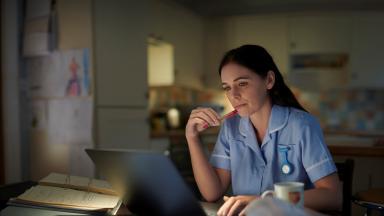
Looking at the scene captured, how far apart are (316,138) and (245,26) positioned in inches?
141

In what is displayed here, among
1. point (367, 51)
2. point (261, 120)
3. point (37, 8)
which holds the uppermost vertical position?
point (37, 8)

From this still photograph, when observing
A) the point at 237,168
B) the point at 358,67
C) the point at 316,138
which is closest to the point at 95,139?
the point at 237,168

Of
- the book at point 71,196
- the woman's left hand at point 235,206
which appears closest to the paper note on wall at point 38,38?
the book at point 71,196

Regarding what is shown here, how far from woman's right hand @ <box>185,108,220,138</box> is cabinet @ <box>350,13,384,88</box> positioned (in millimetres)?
3520

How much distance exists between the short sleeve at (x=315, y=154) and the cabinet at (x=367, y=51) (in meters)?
3.39

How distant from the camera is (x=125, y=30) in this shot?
2916 millimetres

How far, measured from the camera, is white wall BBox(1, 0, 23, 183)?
9.48 feet

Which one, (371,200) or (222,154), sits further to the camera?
(222,154)

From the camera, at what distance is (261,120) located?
140 cm

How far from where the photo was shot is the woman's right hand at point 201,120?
1.24m

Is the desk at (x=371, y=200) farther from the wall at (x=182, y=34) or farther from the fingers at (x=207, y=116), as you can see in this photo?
the wall at (x=182, y=34)

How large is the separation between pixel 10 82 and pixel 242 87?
2185 mm

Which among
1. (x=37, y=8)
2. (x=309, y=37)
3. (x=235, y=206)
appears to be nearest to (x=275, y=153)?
(x=235, y=206)

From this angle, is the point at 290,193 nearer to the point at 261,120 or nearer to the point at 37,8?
the point at 261,120
